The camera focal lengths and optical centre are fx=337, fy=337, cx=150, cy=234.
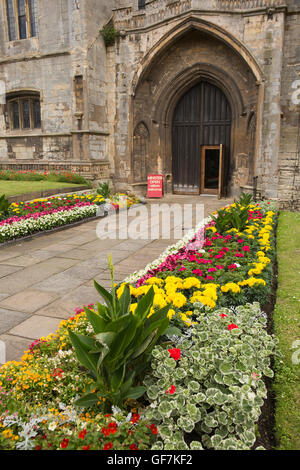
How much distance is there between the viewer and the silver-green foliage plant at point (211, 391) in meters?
1.98

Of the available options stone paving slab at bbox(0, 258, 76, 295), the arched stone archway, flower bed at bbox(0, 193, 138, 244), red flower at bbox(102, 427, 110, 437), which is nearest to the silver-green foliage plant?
red flower at bbox(102, 427, 110, 437)

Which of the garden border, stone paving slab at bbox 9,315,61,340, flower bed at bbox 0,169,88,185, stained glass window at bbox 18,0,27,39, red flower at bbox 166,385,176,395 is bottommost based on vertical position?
stone paving slab at bbox 9,315,61,340

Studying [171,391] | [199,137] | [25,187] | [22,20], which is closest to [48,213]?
[25,187]

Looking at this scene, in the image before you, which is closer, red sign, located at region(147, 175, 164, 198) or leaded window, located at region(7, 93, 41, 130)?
red sign, located at region(147, 175, 164, 198)

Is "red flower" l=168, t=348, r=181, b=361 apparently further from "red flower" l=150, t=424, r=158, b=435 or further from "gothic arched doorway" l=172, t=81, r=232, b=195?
"gothic arched doorway" l=172, t=81, r=232, b=195

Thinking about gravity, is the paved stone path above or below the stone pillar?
below

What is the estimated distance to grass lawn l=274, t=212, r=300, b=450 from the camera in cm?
229

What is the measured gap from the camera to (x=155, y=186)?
14.4 metres

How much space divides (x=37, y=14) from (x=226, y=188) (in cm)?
1092

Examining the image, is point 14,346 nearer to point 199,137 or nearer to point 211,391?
point 211,391

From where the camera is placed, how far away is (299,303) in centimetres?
407

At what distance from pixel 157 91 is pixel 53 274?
446 inches

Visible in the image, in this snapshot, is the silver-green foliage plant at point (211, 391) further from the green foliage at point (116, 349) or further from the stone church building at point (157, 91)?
the stone church building at point (157, 91)

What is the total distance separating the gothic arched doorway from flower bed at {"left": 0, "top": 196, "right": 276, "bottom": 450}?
11440 millimetres
